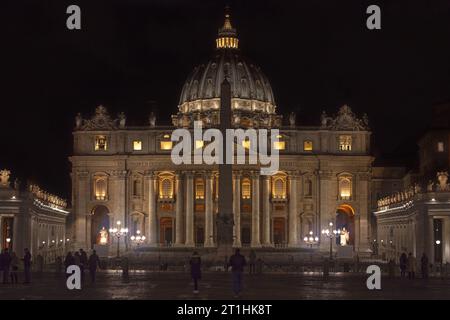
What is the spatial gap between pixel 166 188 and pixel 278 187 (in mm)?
14737

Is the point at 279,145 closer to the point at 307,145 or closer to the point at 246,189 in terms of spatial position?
the point at 307,145

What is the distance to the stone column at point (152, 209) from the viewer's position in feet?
435

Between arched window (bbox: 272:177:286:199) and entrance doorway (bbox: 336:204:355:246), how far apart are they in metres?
7.64

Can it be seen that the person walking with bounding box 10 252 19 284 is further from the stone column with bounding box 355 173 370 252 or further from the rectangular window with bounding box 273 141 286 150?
the stone column with bounding box 355 173 370 252

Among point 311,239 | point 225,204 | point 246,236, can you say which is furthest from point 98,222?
point 225,204

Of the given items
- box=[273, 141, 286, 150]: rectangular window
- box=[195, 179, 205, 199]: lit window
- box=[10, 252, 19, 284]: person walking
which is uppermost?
box=[273, 141, 286, 150]: rectangular window

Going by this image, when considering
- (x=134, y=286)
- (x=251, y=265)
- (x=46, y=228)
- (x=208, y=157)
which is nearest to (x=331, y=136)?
(x=208, y=157)

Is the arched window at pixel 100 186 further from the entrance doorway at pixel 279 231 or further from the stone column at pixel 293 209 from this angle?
the stone column at pixel 293 209

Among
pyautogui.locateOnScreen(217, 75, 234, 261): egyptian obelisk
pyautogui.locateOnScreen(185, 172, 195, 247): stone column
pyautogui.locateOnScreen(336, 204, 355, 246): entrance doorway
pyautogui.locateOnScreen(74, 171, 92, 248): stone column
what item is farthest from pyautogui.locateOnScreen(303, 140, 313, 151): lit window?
pyautogui.locateOnScreen(217, 75, 234, 261): egyptian obelisk

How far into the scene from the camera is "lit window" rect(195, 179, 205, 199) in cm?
13512

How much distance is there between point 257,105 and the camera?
160250 mm

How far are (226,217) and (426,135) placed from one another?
49774 mm

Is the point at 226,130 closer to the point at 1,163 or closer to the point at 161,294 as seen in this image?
the point at 161,294

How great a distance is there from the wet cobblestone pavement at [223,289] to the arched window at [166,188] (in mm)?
75976
